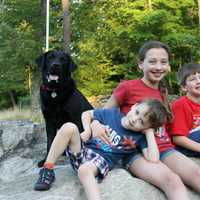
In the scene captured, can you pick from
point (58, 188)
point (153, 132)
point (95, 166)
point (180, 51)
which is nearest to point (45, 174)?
point (58, 188)

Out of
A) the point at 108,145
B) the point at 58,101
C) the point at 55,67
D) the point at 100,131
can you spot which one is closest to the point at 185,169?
the point at 108,145

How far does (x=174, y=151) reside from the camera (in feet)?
13.4

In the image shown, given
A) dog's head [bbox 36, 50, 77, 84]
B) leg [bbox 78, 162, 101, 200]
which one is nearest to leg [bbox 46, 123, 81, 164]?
leg [bbox 78, 162, 101, 200]

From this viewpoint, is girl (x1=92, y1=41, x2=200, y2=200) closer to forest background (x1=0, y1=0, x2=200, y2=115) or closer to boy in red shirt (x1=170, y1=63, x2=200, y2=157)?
boy in red shirt (x1=170, y1=63, x2=200, y2=157)

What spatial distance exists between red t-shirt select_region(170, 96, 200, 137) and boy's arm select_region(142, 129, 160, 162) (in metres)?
0.51

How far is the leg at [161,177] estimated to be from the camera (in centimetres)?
364

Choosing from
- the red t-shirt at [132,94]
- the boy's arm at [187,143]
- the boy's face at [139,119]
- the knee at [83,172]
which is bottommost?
the knee at [83,172]

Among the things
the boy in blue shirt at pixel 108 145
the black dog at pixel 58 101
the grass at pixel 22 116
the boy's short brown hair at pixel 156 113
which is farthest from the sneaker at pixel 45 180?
the grass at pixel 22 116

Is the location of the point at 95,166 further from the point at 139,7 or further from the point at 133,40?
the point at 139,7

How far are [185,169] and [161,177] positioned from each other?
0.95ft

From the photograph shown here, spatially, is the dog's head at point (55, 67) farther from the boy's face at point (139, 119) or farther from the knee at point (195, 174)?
the knee at point (195, 174)

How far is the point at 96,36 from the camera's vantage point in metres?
20.2

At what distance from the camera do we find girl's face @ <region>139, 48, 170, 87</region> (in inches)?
173

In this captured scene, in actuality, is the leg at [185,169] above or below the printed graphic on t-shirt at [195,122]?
below
